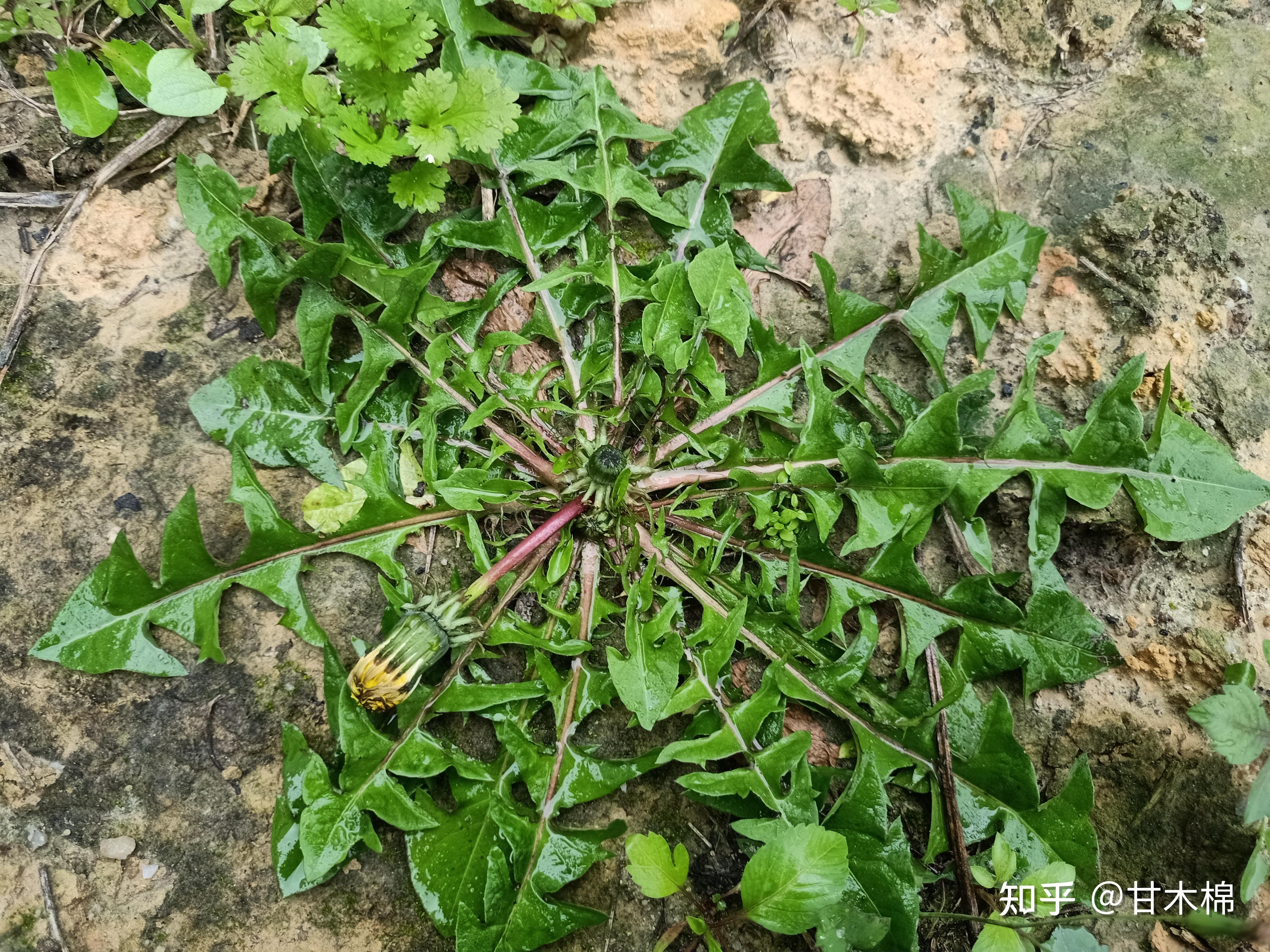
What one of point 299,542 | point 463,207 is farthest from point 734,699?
point 463,207

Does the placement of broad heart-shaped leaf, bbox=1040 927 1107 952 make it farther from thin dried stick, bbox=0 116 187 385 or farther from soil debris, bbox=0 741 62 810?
thin dried stick, bbox=0 116 187 385

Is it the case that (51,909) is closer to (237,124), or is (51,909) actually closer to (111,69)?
(237,124)

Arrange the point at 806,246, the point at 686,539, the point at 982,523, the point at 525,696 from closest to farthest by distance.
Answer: the point at 525,696, the point at 982,523, the point at 686,539, the point at 806,246

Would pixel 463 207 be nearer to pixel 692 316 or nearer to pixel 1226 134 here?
pixel 692 316

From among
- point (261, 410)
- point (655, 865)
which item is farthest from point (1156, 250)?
point (261, 410)

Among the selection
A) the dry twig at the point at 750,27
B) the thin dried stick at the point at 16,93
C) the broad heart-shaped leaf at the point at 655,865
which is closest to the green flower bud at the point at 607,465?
the broad heart-shaped leaf at the point at 655,865
